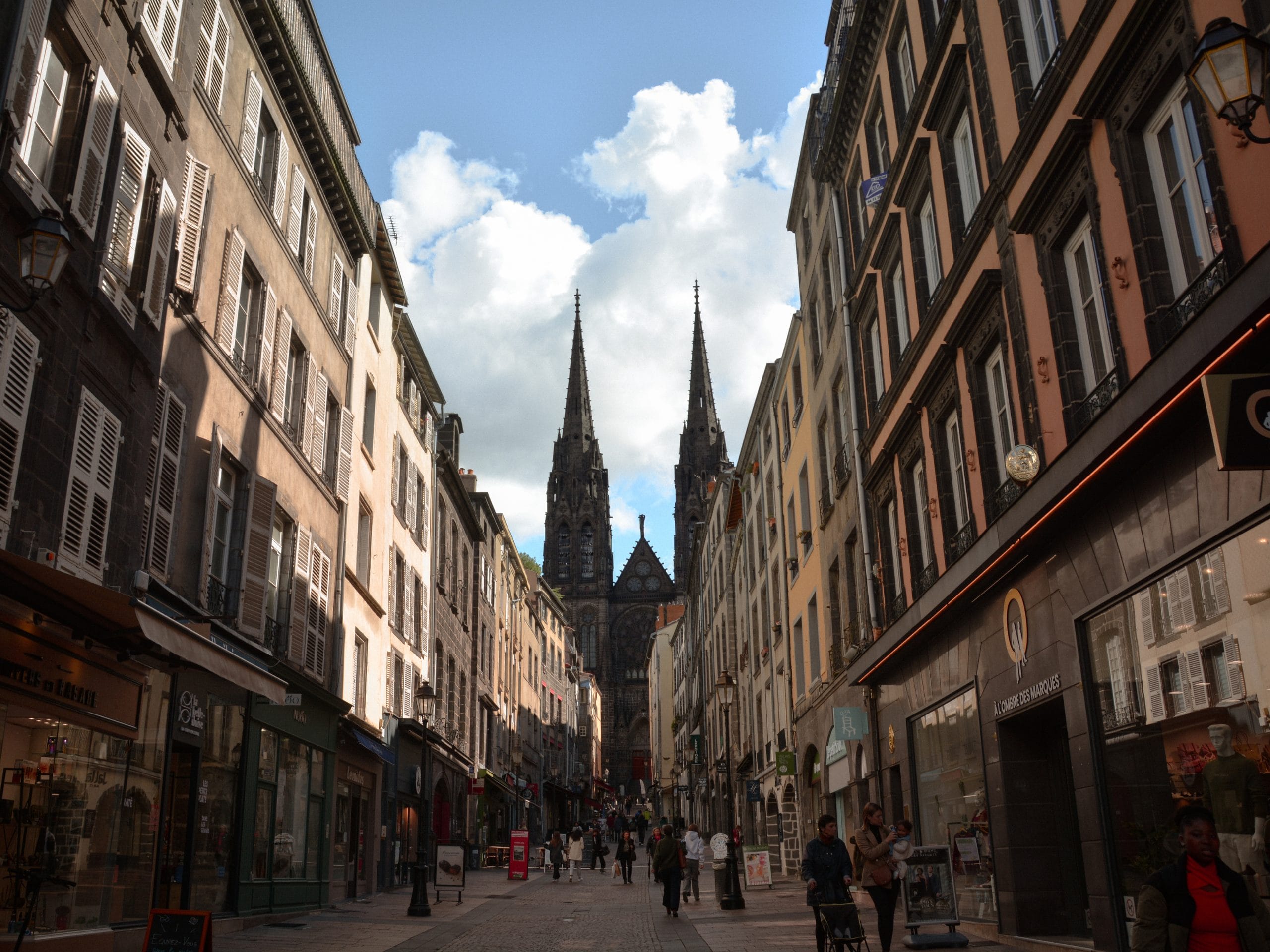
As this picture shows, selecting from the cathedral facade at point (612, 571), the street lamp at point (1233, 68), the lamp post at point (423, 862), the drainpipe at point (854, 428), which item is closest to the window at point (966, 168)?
the drainpipe at point (854, 428)

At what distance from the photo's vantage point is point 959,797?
13.9m

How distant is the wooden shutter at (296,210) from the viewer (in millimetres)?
18625

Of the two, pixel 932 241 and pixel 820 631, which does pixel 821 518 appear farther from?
pixel 932 241

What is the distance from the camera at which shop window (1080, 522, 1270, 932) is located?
725 centimetres

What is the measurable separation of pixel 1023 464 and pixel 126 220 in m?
9.26

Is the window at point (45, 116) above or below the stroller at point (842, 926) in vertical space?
above

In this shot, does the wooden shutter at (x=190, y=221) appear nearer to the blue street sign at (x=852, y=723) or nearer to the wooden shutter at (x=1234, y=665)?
the wooden shutter at (x=1234, y=665)

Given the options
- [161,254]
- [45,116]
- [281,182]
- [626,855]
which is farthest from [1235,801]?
[626,855]

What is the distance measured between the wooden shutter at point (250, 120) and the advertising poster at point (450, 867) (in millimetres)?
12906

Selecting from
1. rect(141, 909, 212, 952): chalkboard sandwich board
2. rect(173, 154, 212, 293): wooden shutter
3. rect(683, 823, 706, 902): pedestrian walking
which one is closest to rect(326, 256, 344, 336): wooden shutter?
rect(173, 154, 212, 293): wooden shutter

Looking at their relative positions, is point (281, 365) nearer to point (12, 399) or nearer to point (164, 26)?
point (164, 26)

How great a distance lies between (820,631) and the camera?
79.3 feet

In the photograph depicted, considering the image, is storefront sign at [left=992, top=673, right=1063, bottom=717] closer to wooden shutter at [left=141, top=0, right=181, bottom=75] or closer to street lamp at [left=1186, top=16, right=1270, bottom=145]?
street lamp at [left=1186, top=16, right=1270, bottom=145]

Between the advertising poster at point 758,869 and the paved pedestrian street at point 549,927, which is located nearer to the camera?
the paved pedestrian street at point 549,927
